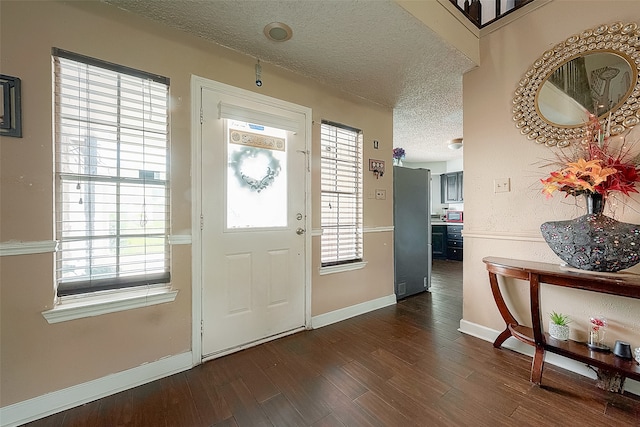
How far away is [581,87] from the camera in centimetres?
177

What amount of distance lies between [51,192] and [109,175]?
0.91ft

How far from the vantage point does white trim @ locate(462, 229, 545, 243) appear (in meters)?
1.99

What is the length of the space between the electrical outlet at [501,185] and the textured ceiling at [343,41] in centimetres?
104

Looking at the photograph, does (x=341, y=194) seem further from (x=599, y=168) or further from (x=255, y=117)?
(x=599, y=168)

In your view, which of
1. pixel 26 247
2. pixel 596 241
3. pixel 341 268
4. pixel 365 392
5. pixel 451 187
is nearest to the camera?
pixel 26 247

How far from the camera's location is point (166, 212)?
5.92 feet

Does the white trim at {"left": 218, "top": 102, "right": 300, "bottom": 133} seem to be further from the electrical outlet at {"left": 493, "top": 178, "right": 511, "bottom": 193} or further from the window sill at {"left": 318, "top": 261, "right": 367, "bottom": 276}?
the electrical outlet at {"left": 493, "top": 178, "right": 511, "bottom": 193}

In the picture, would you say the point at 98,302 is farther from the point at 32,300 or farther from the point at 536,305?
the point at 536,305

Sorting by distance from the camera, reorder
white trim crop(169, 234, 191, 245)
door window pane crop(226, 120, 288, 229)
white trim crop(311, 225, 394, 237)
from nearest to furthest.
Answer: white trim crop(169, 234, 191, 245), door window pane crop(226, 120, 288, 229), white trim crop(311, 225, 394, 237)

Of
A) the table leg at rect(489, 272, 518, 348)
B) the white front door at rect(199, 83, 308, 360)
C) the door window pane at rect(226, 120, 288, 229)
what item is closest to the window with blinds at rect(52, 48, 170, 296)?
the white front door at rect(199, 83, 308, 360)

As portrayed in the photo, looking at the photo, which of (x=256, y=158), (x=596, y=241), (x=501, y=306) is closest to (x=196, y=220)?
(x=256, y=158)

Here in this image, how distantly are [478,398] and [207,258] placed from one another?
1971mm

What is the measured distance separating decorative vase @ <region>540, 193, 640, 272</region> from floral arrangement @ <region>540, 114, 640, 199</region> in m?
0.10

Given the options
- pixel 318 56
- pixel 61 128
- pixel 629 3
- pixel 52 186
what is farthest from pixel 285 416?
pixel 629 3
